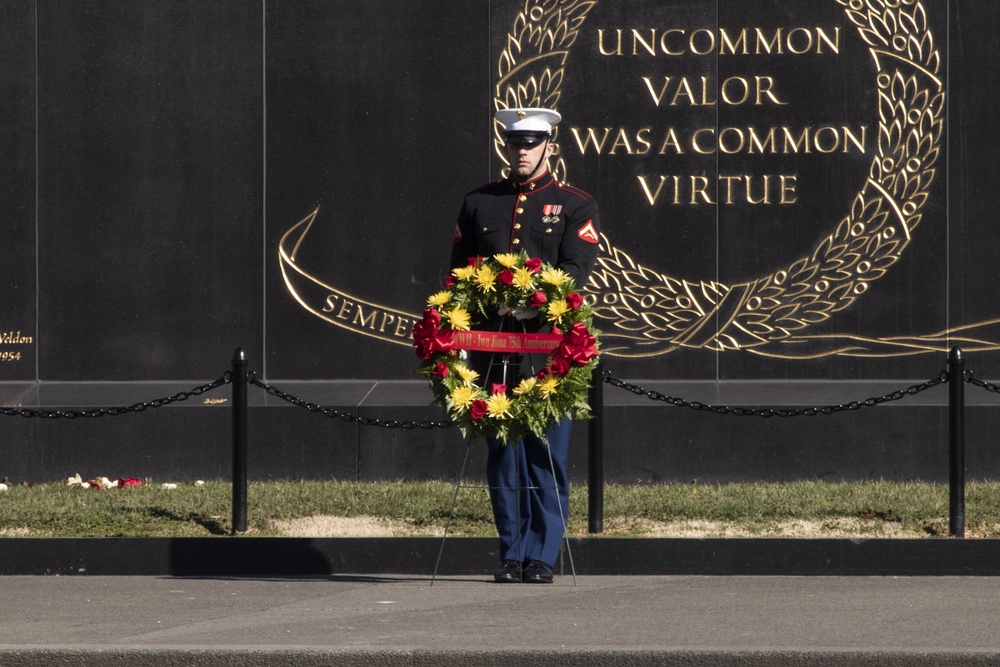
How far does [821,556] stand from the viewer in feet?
26.1

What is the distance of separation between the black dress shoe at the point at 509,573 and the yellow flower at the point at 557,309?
3.95 ft

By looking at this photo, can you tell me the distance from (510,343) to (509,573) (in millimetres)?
1091

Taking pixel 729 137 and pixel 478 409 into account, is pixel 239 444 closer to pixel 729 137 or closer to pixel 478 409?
pixel 478 409

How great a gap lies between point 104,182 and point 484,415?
526 centimetres

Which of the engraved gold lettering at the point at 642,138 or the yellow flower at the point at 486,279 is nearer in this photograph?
the yellow flower at the point at 486,279

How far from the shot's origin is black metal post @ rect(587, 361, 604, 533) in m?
8.50

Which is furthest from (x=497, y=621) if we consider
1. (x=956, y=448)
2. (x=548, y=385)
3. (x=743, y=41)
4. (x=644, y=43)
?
(x=743, y=41)

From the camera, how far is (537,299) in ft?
23.7

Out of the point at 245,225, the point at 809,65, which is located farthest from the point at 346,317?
the point at 809,65

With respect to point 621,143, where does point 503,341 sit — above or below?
below

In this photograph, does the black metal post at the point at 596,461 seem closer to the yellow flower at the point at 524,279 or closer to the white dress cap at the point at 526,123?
the yellow flower at the point at 524,279

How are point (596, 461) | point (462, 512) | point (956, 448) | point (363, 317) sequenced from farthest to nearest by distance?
point (363, 317) < point (462, 512) < point (596, 461) < point (956, 448)

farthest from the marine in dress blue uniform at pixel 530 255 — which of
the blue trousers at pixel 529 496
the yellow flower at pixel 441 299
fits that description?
the yellow flower at pixel 441 299

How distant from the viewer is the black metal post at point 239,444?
8.60 metres
